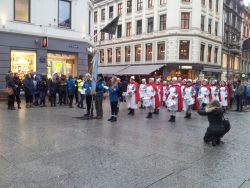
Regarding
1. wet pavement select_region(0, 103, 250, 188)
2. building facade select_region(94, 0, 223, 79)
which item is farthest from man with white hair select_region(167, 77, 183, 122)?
building facade select_region(94, 0, 223, 79)

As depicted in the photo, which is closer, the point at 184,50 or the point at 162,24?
the point at 184,50

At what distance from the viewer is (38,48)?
18703 millimetres

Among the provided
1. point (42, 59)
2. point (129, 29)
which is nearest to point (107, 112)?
point (42, 59)

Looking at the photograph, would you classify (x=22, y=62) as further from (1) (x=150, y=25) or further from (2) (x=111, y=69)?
(1) (x=150, y=25)

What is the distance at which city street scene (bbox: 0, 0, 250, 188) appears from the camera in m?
5.18

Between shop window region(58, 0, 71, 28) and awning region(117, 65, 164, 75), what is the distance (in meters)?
15.6

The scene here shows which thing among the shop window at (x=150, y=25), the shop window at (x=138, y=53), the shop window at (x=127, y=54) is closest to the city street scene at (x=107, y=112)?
the shop window at (x=150, y=25)

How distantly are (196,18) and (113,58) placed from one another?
14.8 m

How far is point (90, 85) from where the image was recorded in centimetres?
1166

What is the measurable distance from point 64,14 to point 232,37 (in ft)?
119

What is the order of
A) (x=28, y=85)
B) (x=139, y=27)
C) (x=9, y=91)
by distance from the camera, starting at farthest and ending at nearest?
(x=139, y=27) < (x=28, y=85) < (x=9, y=91)

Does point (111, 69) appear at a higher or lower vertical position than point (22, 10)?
lower

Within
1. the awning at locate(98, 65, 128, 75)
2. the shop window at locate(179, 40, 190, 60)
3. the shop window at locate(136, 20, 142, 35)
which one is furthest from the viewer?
the awning at locate(98, 65, 128, 75)

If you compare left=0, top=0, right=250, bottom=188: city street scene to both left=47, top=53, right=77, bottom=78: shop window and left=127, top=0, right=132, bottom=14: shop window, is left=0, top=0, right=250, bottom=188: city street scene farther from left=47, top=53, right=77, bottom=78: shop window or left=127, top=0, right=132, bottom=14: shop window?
left=127, top=0, right=132, bottom=14: shop window
